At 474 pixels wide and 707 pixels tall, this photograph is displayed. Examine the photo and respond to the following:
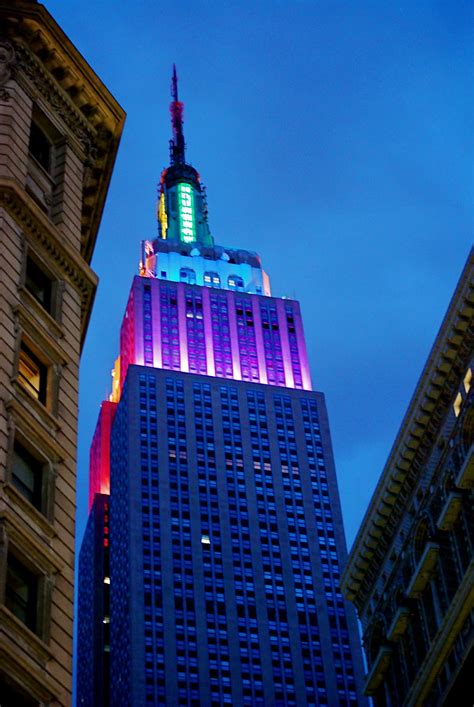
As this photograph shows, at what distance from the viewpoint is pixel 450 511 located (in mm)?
63094

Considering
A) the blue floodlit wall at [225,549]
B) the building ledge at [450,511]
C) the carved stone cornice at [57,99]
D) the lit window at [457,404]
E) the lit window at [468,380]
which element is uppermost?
the blue floodlit wall at [225,549]

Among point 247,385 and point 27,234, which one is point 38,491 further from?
point 247,385

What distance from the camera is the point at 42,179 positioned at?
41.8 m

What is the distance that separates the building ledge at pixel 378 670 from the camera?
234 feet

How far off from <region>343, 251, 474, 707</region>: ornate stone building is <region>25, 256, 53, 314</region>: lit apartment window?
2831 cm

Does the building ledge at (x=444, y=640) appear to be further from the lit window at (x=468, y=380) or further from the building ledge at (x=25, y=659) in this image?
the building ledge at (x=25, y=659)

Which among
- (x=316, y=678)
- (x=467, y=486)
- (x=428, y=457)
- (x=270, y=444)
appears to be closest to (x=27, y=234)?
(x=467, y=486)

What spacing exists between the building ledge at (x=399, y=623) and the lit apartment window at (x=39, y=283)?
37.1m

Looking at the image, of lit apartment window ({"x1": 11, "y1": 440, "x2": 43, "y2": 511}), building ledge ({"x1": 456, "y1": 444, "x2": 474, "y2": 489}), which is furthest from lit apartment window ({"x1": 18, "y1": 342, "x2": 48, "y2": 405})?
building ledge ({"x1": 456, "y1": 444, "x2": 474, "y2": 489})

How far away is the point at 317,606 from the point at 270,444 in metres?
25.8

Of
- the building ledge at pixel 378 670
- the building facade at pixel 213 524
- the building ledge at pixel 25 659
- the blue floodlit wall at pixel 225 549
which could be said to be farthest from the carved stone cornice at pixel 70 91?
the building facade at pixel 213 524

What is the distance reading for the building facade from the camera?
152625 mm

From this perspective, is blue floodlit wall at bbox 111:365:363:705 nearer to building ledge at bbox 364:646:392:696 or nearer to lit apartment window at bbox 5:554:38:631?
building ledge at bbox 364:646:392:696

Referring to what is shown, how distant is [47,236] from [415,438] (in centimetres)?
3543
